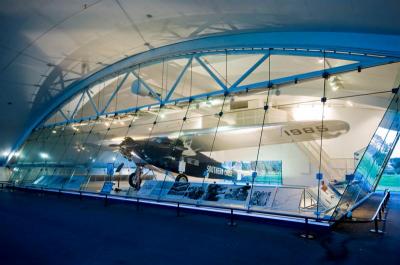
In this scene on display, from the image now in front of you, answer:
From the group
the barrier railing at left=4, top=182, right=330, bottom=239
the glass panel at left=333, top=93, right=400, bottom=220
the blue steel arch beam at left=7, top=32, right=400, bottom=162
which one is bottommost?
the barrier railing at left=4, top=182, right=330, bottom=239

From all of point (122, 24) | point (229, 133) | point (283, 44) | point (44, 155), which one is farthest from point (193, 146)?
point (44, 155)

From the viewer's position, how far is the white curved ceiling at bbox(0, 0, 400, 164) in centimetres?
551

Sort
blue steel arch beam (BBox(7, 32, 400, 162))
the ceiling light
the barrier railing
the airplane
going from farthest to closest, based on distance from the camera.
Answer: the ceiling light
the airplane
blue steel arch beam (BBox(7, 32, 400, 162))
the barrier railing

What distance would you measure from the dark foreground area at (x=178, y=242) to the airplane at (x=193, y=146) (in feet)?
13.0

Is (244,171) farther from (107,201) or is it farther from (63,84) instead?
(63,84)

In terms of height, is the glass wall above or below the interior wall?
above

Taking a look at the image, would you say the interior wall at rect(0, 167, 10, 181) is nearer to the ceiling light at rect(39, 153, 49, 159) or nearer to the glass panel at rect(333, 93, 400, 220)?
the ceiling light at rect(39, 153, 49, 159)

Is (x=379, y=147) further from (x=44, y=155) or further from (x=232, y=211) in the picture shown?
(x=44, y=155)

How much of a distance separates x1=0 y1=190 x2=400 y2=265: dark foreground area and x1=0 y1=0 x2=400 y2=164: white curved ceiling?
14.7 feet

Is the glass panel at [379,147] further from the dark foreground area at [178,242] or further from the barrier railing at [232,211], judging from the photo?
the barrier railing at [232,211]

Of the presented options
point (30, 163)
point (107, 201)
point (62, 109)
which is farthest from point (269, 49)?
point (30, 163)

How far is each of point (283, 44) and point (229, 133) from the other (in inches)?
141

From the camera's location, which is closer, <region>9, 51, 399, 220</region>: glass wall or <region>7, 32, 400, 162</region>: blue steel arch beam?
<region>7, 32, 400, 162</region>: blue steel arch beam

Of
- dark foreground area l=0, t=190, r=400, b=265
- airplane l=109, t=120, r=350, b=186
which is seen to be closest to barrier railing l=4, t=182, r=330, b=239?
dark foreground area l=0, t=190, r=400, b=265
